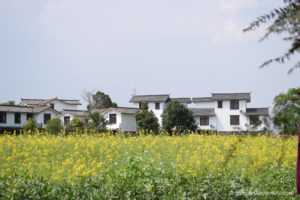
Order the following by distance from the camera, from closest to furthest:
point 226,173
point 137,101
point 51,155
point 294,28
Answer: point 294,28
point 226,173
point 51,155
point 137,101

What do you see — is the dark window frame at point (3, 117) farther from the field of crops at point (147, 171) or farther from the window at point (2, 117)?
the field of crops at point (147, 171)

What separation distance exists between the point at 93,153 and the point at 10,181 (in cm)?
416

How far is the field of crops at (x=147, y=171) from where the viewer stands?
13.1 feet

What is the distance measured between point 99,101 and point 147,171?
105ft

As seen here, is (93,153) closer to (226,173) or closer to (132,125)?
(226,173)

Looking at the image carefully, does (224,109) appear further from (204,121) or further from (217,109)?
(204,121)

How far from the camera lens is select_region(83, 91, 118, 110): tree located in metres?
34.3

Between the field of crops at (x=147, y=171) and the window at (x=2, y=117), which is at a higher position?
the window at (x=2, y=117)

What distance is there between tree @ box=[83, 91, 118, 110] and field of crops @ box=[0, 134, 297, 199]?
25.2 m

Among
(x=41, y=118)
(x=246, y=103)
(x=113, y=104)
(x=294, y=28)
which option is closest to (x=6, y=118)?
(x=41, y=118)

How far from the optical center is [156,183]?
4305 mm

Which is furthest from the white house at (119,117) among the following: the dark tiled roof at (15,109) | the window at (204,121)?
the dark tiled roof at (15,109)

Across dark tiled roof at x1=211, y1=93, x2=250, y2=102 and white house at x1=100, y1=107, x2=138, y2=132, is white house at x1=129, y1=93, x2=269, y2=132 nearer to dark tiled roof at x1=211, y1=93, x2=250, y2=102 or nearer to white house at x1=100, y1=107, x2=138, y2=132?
dark tiled roof at x1=211, y1=93, x2=250, y2=102

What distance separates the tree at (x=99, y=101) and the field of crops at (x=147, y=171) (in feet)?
82.7
